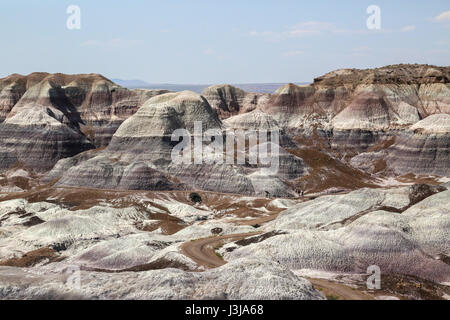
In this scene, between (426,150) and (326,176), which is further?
(426,150)

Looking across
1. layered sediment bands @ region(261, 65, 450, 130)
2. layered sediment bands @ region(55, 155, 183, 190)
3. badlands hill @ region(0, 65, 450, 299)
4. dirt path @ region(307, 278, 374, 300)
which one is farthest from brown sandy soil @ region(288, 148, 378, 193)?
dirt path @ region(307, 278, 374, 300)

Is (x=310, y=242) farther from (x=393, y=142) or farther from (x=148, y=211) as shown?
(x=393, y=142)

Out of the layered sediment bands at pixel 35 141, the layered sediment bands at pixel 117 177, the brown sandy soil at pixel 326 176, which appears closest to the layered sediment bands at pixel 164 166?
the layered sediment bands at pixel 117 177

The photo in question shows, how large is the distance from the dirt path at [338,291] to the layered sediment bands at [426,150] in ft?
297

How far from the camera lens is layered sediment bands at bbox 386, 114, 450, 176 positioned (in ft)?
444

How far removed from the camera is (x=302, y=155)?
139 meters

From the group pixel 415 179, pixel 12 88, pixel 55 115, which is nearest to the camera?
pixel 415 179

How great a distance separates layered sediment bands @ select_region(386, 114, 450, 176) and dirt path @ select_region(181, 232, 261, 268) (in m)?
75.6

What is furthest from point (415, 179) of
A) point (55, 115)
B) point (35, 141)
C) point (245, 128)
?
point (55, 115)

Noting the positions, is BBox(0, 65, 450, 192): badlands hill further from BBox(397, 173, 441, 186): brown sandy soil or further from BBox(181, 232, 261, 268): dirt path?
BBox(181, 232, 261, 268): dirt path

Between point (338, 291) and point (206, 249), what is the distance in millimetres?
21727

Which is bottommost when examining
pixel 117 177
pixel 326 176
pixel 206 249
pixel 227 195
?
pixel 227 195

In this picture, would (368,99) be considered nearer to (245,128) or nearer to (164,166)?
(245,128)

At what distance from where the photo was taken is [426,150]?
137750 mm
